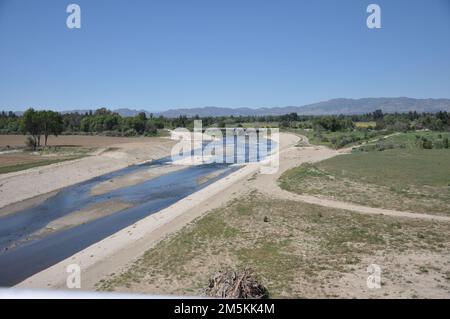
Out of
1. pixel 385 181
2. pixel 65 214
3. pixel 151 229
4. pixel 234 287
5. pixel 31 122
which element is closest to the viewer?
pixel 234 287

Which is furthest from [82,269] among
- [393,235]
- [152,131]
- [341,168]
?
[152,131]

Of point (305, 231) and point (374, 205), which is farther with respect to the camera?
point (374, 205)

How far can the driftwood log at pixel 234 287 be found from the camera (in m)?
8.46

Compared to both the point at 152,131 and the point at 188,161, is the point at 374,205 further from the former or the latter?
the point at 152,131

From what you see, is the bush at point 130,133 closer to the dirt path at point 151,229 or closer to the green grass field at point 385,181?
the green grass field at point 385,181

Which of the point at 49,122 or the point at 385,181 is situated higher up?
the point at 49,122

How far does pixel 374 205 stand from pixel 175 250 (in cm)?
1108

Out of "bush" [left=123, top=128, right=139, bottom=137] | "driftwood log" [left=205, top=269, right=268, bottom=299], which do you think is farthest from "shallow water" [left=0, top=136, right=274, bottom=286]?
"bush" [left=123, top=128, right=139, bottom=137]

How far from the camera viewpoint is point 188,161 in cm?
4744

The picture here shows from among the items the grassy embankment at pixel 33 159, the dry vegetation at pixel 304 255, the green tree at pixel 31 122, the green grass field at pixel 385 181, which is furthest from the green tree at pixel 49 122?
the dry vegetation at pixel 304 255

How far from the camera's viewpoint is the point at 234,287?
866 centimetres

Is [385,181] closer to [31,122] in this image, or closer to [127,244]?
[127,244]

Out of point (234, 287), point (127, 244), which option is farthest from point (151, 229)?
point (234, 287)

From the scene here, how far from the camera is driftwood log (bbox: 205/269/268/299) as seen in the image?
846 centimetres
